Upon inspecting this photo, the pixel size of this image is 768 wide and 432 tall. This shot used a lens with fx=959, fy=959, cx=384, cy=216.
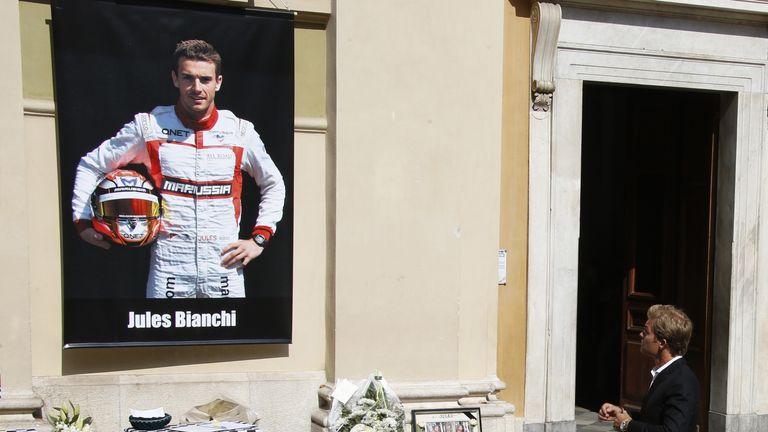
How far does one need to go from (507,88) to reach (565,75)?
0.51 m

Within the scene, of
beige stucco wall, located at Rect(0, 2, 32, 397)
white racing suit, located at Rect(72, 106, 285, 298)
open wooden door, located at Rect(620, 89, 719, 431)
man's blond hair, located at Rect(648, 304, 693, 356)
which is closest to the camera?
man's blond hair, located at Rect(648, 304, 693, 356)

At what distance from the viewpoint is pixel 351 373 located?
6.92 meters

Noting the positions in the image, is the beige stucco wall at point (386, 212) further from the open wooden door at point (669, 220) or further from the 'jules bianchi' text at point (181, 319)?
the open wooden door at point (669, 220)

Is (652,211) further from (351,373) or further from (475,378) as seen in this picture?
(351,373)

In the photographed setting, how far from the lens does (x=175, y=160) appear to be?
659 centimetres

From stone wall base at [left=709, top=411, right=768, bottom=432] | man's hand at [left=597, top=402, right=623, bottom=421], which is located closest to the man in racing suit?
man's hand at [left=597, top=402, right=623, bottom=421]

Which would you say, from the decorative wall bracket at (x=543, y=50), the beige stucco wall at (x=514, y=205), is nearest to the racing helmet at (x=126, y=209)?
the beige stucco wall at (x=514, y=205)

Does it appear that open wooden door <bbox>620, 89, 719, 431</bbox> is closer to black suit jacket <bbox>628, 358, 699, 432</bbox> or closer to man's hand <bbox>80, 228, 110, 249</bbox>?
black suit jacket <bbox>628, 358, 699, 432</bbox>

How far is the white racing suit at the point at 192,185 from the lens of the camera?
6473 millimetres

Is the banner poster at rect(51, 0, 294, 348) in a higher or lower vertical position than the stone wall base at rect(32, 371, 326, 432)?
higher

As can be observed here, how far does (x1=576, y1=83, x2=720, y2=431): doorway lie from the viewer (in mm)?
8797

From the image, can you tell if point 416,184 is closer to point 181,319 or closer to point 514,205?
point 514,205

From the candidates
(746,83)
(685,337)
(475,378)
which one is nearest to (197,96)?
(475,378)

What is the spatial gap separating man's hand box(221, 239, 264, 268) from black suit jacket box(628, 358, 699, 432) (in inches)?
118
